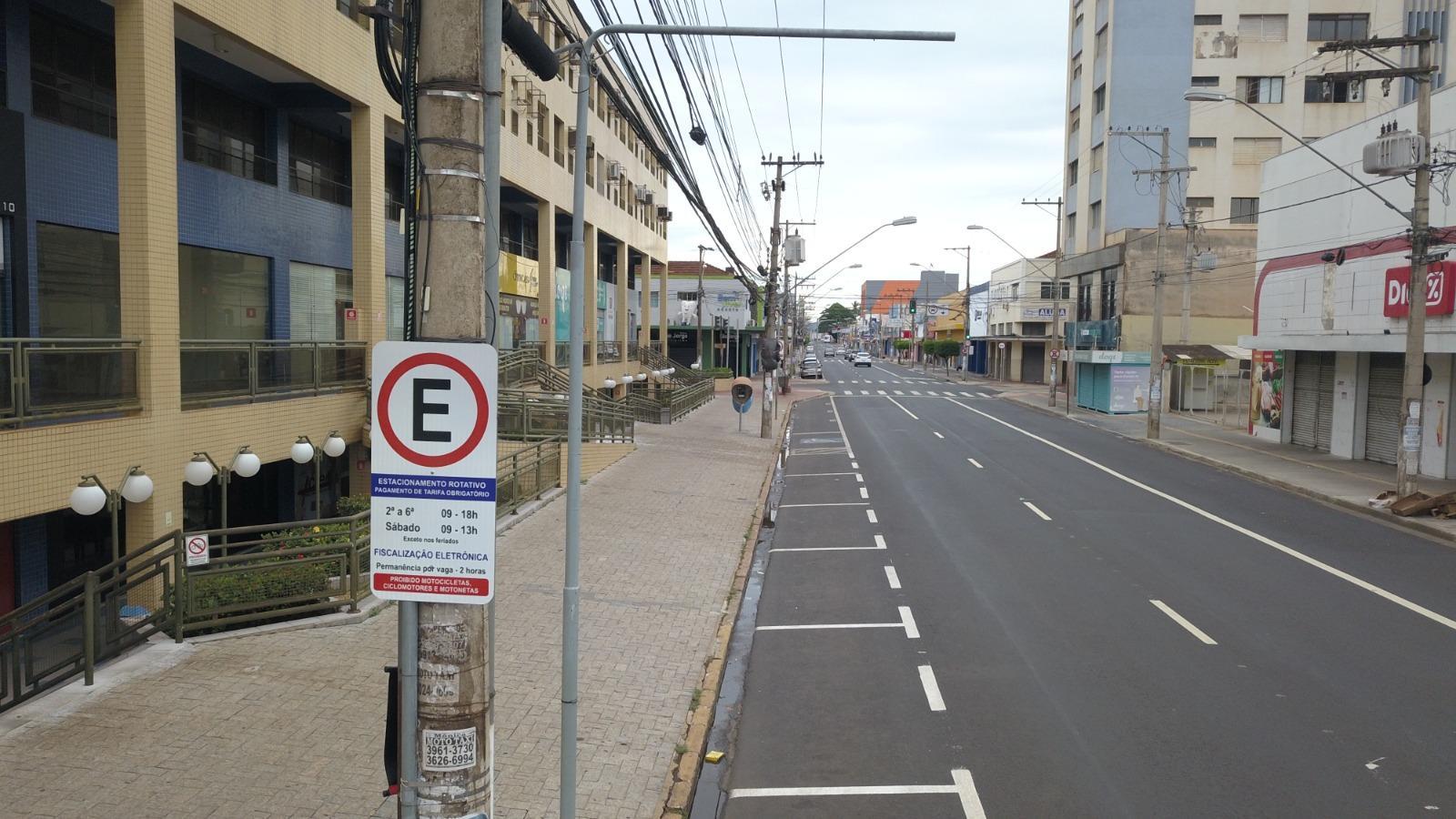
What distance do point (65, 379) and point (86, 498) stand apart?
152 centimetres

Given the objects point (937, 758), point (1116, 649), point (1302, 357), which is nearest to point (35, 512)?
point (937, 758)

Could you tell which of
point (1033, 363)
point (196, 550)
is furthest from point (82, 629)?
point (1033, 363)

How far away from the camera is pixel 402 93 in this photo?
4766 millimetres

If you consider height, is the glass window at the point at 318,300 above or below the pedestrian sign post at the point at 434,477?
above

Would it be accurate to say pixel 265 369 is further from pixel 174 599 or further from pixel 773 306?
pixel 773 306

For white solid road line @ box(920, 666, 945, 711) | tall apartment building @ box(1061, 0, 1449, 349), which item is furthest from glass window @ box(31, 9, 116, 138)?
tall apartment building @ box(1061, 0, 1449, 349)

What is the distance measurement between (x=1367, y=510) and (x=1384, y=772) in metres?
15.2

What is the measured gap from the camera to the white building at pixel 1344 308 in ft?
83.0

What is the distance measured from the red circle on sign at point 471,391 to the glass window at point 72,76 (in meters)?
11.9

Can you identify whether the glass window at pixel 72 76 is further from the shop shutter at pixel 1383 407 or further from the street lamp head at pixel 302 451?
the shop shutter at pixel 1383 407

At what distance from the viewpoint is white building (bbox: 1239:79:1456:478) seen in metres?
25.3

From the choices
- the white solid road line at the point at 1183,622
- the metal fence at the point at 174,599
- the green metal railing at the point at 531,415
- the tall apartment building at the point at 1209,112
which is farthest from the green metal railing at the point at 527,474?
the tall apartment building at the point at 1209,112

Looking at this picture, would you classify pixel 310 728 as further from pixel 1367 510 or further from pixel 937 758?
pixel 1367 510

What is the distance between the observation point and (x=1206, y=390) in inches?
1966
